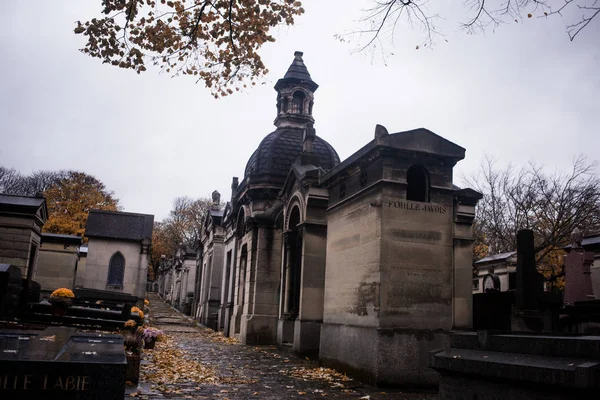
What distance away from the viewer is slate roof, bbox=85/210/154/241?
2769cm

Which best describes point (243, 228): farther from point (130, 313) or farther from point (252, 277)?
point (130, 313)

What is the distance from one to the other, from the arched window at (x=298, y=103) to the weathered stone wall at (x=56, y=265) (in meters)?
→ 15.0

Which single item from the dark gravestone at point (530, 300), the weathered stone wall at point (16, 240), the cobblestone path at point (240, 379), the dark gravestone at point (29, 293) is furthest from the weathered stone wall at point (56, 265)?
the dark gravestone at point (530, 300)

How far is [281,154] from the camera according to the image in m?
22.4

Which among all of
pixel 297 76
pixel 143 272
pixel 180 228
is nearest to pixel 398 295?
pixel 297 76

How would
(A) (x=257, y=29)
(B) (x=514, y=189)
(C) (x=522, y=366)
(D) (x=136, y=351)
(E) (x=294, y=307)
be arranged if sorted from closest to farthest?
(C) (x=522, y=366) → (A) (x=257, y=29) → (D) (x=136, y=351) → (E) (x=294, y=307) → (B) (x=514, y=189)

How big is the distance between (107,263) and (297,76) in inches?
562

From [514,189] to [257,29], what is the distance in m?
25.0

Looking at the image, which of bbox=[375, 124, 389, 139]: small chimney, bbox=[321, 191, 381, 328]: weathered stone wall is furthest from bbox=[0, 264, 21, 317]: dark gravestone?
bbox=[375, 124, 389, 139]: small chimney

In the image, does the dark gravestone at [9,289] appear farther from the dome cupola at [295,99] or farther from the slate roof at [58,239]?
the slate roof at [58,239]

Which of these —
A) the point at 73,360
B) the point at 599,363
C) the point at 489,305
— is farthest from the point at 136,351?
the point at 489,305

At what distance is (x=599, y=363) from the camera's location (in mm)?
4180

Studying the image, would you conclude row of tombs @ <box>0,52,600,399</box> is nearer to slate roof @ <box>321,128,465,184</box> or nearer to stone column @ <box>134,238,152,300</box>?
slate roof @ <box>321,128,465,184</box>

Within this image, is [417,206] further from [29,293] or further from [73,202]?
[73,202]
